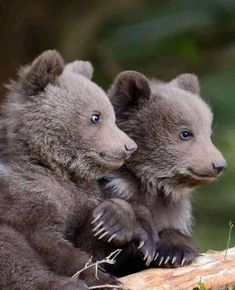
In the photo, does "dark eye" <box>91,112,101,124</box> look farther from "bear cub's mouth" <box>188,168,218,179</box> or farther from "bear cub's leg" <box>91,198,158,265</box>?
"bear cub's mouth" <box>188,168,218,179</box>

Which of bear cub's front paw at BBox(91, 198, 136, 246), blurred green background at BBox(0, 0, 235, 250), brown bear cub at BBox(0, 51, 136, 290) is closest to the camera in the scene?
brown bear cub at BBox(0, 51, 136, 290)

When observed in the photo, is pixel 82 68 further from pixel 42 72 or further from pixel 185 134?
pixel 185 134

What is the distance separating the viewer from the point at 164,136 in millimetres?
5680

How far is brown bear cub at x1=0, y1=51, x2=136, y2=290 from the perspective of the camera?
16.8 feet

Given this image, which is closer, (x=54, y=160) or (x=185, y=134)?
(x=54, y=160)

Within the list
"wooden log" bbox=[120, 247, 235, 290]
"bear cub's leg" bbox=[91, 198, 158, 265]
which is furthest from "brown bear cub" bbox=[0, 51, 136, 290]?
"wooden log" bbox=[120, 247, 235, 290]

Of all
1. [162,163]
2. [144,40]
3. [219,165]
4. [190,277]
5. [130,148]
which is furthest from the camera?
[144,40]

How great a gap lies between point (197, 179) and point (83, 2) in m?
3.41

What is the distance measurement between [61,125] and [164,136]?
2.08ft

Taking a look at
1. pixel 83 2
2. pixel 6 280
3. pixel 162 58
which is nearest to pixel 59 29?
pixel 83 2

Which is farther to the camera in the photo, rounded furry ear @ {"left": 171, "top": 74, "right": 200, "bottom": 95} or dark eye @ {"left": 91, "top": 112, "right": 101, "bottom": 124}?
rounded furry ear @ {"left": 171, "top": 74, "right": 200, "bottom": 95}

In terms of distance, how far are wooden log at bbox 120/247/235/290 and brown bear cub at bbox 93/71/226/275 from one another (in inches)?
2.2

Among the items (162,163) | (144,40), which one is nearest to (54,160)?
(162,163)

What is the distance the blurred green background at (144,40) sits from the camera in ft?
28.2
